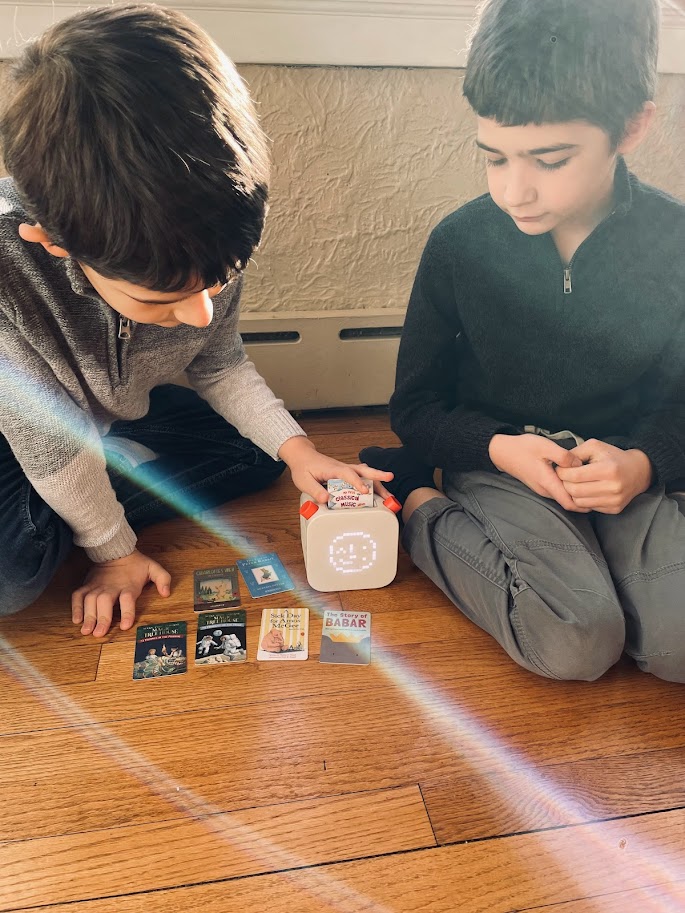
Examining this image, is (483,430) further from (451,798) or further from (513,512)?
(451,798)

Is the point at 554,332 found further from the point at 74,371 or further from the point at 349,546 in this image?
the point at 74,371

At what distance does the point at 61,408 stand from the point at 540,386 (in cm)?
74

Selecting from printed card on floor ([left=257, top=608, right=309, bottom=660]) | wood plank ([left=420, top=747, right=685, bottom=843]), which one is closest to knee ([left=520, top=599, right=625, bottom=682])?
wood plank ([left=420, top=747, right=685, bottom=843])

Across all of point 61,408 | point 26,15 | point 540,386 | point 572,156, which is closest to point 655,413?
point 540,386

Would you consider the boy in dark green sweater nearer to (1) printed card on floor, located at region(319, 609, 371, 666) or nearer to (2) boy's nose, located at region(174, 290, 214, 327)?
(1) printed card on floor, located at region(319, 609, 371, 666)

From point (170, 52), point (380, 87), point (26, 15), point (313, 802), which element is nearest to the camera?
point (170, 52)

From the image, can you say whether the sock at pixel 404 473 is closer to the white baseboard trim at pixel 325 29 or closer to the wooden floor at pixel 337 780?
the wooden floor at pixel 337 780

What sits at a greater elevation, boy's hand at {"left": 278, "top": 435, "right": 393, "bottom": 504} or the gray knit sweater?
the gray knit sweater

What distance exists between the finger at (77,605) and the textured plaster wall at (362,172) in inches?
29.2

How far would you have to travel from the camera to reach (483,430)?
122cm

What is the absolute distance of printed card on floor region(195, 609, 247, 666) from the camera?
1.12m

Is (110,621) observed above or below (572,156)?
below

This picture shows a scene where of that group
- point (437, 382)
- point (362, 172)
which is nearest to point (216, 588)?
point (437, 382)

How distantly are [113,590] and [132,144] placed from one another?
2.38ft
